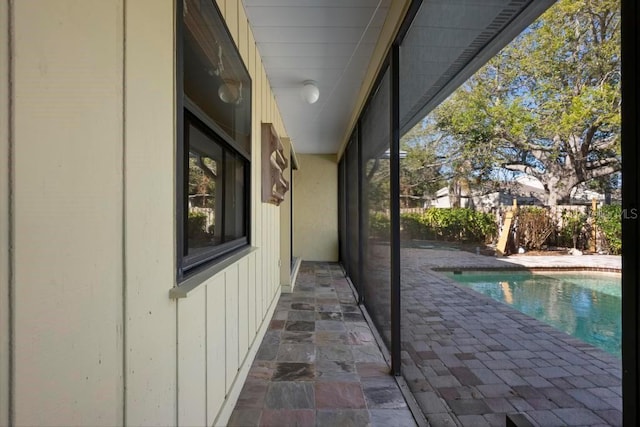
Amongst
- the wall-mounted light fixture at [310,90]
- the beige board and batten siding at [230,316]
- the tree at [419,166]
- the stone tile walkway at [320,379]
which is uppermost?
the wall-mounted light fixture at [310,90]

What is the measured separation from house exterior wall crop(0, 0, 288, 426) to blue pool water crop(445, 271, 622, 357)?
43.8 inches

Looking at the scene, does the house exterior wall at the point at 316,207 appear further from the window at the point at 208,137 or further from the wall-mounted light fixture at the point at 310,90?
Answer: the window at the point at 208,137

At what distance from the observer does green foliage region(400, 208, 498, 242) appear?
1153 millimetres

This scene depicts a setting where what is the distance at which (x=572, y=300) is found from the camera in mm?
771

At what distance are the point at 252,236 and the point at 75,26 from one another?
194cm

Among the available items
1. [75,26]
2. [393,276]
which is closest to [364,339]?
[393,276]

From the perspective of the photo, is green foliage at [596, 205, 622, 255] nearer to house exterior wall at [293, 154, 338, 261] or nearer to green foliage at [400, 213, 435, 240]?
green foliage at [400, 213, 435, 240]

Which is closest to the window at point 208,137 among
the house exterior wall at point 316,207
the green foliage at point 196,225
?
the green foliage at point 196,225

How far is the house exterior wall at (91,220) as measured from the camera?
486 mm

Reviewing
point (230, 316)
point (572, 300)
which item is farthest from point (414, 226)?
point (230, 316)

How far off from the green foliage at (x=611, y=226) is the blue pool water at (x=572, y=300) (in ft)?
0.21

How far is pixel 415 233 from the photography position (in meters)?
1.89

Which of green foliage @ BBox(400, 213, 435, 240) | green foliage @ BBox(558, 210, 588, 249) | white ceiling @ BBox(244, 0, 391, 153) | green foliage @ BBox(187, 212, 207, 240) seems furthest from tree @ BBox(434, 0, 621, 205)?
white ceiling @ BBox(244, 0, 391, 153)

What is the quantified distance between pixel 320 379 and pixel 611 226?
191 centimetres
